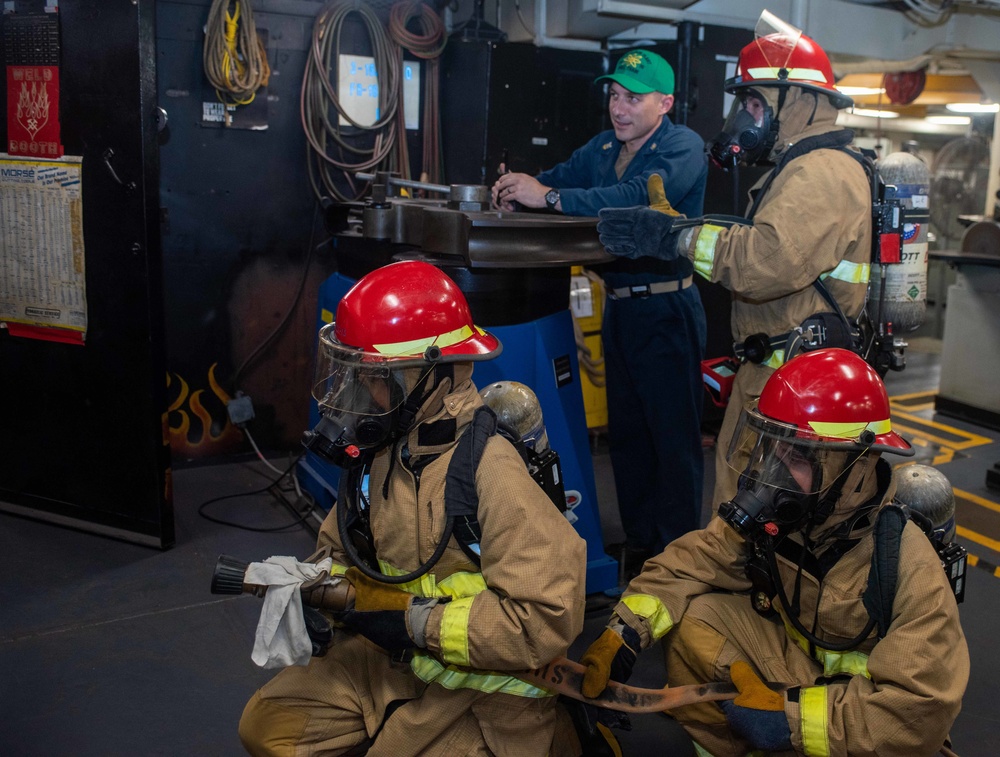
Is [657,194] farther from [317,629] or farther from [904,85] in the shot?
[904,85]

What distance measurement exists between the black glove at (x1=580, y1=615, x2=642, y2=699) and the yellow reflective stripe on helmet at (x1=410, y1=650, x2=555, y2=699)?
10cm

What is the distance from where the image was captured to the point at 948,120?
12469mm

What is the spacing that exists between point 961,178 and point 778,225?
8.45 m

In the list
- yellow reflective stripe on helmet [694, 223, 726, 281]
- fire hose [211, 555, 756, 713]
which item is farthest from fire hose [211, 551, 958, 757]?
yellow reflective stripe on helmet [694, 223, 726, 281]

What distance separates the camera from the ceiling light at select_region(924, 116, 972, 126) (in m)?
12.3

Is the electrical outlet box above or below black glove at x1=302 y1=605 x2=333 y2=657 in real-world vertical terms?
below

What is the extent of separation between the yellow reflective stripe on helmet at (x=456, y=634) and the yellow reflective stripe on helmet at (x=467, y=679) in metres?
0.12

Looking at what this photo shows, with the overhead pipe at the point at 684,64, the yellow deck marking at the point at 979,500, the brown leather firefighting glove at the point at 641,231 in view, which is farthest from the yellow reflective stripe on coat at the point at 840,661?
the overhead pipe at the point at 684,64

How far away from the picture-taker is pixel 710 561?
7.72ft

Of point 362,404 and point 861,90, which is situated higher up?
point 861,90

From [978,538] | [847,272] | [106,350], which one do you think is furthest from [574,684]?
[978,538]

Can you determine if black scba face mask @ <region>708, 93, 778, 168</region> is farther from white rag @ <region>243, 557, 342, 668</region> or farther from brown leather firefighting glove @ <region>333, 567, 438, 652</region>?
white rag @ <region>243, 557, 342, 668</region>

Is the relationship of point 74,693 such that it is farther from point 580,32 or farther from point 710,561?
point 580,32

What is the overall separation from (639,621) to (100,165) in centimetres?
269
